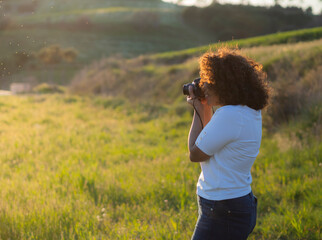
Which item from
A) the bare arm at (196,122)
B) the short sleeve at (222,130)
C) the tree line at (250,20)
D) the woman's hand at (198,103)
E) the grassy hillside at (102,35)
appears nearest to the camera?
the short sleeve at (222,130)

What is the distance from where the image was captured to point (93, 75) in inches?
1035

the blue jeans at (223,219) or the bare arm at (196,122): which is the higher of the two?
the bare arm at (196,122)

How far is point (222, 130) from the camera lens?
1841 millimetres

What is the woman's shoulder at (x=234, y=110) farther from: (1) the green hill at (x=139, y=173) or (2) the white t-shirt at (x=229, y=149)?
(1) the green hill at (x=139, y=173)

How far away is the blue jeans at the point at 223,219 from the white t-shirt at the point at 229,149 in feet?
0.15

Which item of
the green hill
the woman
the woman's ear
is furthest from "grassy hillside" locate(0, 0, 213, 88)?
the woman

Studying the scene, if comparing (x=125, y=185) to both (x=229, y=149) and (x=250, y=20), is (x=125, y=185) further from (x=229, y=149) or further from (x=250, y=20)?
(x=250, y=20)

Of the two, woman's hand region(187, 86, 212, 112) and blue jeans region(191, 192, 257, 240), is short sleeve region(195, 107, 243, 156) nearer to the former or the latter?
woman's hand region(187, 86, 212, 112)

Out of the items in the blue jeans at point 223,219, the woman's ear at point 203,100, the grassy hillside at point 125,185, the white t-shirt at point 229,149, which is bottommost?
the grassy hillside at point 125,185

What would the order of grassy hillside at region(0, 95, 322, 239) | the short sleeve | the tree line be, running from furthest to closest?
the tree line < grassy hillside at region(0, 95, 322, 239) < the short sleeve

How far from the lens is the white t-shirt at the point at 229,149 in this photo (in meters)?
1.85

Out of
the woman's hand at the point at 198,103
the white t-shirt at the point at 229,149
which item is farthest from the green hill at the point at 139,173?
the woman's hand at the point at 198,103

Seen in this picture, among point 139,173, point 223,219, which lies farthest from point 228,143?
point 139,173

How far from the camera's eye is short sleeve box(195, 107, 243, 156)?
72.6 inches
